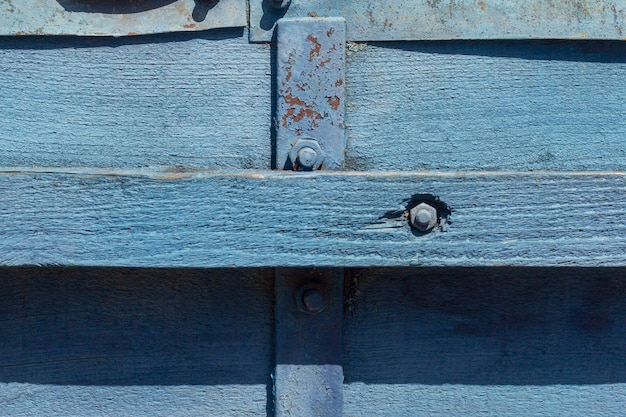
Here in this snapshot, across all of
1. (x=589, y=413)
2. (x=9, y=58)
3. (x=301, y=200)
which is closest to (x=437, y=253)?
(x=301, y=200)

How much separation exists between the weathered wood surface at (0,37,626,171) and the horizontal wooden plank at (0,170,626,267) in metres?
0.09

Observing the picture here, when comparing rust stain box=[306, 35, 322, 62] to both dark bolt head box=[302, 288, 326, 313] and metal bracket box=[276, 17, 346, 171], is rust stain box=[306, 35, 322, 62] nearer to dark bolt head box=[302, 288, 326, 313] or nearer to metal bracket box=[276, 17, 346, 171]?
metal bracket box=[276, 17, 346, 171]

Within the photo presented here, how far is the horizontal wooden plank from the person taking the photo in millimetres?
729

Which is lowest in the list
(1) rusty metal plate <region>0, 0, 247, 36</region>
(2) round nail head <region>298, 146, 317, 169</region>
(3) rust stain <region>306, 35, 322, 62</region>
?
(2) round nail head <region>298, 146, 317, 169</region>

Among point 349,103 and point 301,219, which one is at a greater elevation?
point 349,103

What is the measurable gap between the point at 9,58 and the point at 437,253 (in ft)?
2.05

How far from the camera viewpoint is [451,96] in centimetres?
81

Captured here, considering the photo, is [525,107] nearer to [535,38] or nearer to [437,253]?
[535,38]

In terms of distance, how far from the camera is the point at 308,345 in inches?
34.1

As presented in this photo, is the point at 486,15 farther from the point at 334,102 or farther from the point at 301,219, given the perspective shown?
the point at 301,219

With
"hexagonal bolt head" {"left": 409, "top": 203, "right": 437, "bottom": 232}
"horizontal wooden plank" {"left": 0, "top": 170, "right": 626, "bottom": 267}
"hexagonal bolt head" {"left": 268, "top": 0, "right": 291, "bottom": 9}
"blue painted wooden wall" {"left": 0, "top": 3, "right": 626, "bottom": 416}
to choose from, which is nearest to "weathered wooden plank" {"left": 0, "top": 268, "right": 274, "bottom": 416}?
"blue painted wooden wall" {"left": 0, "top": 3, "right": 626, "bottom": 416}

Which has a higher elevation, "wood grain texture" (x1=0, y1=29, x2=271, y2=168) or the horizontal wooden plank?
"wood grain texture" (x1=0, y1=29, x2=271, y2=168)

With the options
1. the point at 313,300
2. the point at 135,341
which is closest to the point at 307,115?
the point at 313,300

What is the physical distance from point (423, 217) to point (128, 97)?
0.43 m
